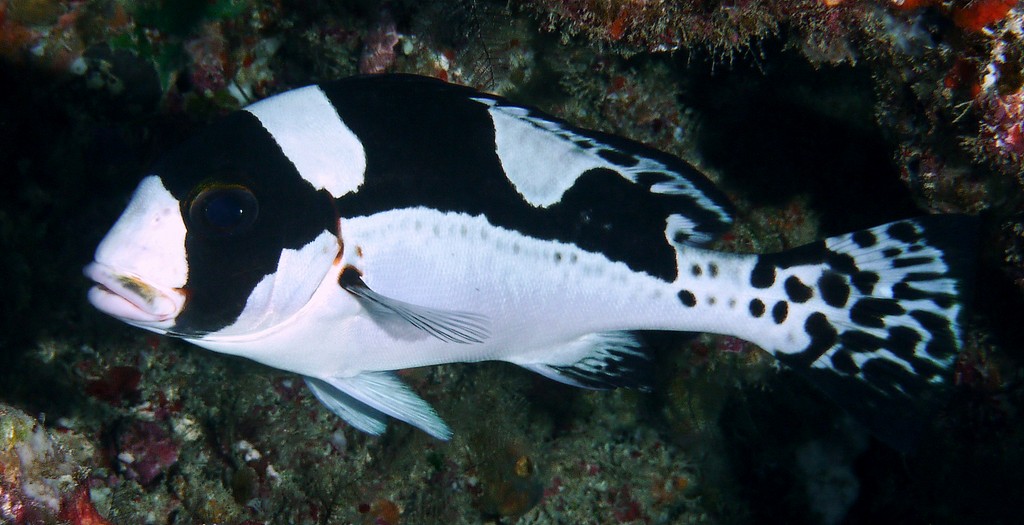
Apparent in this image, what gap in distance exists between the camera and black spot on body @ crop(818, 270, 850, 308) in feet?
8.48

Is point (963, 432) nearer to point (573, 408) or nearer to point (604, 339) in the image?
point (573, 408)

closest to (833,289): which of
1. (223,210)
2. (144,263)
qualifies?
(223,210)

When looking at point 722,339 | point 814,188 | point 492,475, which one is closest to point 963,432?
point 722,339

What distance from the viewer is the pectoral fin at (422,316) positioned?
6.95 feet

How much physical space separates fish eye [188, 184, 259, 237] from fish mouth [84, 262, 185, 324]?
0.82 ft

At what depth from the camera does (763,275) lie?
256 centimetres

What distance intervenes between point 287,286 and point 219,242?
0.27 metres

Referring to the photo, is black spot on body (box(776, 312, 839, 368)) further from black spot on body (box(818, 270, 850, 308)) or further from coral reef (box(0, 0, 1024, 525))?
coral reef (box(0, 0, 1024, 525))

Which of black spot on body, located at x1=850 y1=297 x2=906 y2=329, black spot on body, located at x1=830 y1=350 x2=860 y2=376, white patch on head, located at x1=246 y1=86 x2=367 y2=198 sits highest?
white patch on head, located at x1=246 y1=86 x2=367 y2=198

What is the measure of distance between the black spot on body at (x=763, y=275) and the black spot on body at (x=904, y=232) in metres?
0.51

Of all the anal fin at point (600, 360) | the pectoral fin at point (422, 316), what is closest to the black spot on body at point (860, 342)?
the anal fin at point (600, 360)

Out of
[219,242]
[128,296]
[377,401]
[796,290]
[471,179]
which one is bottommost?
[377,401]

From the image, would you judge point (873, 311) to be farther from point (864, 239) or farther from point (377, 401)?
point (377, 401)

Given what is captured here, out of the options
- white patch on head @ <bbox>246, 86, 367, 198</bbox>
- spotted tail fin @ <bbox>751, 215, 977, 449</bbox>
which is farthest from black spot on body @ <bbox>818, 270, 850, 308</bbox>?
white patch on head @ <bbox>246, 86, 367, 198</bbox>
